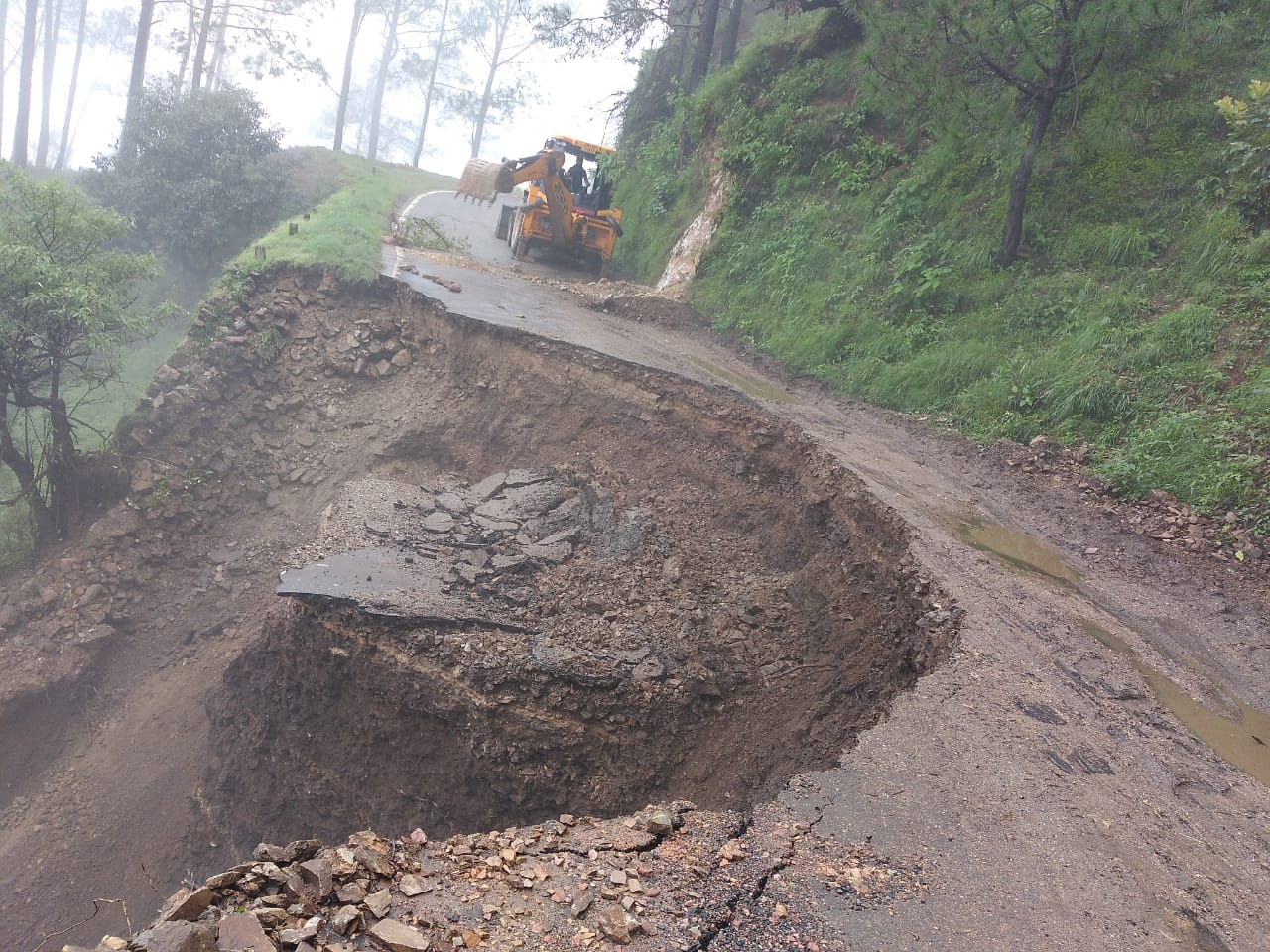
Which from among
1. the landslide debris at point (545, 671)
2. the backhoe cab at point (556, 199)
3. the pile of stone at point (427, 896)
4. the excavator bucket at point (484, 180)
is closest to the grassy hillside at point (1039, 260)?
the backhoe cab at point (556, 199)

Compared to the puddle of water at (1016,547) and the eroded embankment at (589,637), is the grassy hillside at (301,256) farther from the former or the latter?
the puddle of water at (1016,547)

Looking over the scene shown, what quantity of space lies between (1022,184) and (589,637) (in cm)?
784

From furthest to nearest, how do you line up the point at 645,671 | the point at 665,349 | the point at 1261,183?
the point at 665,349 → the point at 1261,183 → the point at 645,671

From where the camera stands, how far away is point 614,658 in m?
5.55

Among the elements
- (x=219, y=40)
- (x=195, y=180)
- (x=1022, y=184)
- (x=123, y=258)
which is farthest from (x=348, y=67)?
(x=1022, y=184)

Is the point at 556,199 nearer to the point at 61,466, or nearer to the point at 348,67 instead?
the point at 61,466

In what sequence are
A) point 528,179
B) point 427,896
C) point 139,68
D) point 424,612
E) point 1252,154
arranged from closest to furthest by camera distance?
point 427,896
point 424,612
point 1252,154
point 528,179
point 139,68

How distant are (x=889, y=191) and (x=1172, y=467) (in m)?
6.97

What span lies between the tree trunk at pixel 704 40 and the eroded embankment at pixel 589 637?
39.4 feet

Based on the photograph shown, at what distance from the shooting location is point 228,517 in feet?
33.3

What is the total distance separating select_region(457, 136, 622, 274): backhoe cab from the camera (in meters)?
14.3

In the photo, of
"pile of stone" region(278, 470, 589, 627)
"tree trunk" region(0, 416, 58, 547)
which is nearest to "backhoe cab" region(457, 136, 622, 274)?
"pile of stone" region(278, 470, 589, 627)

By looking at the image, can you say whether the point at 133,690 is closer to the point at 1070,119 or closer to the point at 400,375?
the point at 400,375

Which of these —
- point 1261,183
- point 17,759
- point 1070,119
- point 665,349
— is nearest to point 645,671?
point 665,349
